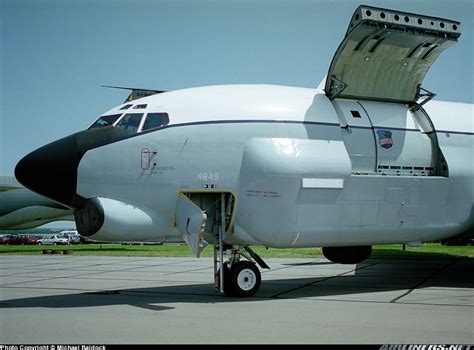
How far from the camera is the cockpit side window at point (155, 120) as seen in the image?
42.5 ft

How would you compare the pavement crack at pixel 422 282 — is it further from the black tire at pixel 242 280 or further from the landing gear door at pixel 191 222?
the landing gear door at pixel 191 222

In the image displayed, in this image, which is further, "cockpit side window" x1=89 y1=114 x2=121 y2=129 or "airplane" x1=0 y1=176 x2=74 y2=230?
"airplane" x1=0 y1=176 x2=74 y2=230

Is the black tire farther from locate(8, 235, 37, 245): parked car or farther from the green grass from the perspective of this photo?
locate(8, 235, 37, 245): parked car

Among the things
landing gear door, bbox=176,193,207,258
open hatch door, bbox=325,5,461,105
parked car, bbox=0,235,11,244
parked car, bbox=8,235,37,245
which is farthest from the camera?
parked car, bbox=0,235,11,244

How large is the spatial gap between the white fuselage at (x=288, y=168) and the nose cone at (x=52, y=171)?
235mm

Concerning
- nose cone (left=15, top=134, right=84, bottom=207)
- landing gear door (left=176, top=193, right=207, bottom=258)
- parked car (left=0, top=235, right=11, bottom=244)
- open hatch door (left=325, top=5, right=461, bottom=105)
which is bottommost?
parked car (left=0, top=235, right=11, bottom=244)

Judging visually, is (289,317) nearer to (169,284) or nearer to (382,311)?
(382,311)

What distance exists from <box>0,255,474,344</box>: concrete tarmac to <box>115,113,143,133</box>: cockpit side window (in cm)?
382

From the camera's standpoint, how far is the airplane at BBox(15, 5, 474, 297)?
1249 cm

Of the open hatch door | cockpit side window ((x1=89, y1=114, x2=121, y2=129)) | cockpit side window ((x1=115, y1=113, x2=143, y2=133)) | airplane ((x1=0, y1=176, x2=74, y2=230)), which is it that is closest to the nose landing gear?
cockpit side window ((x1=115, y1=113, x2=143, y2=133))

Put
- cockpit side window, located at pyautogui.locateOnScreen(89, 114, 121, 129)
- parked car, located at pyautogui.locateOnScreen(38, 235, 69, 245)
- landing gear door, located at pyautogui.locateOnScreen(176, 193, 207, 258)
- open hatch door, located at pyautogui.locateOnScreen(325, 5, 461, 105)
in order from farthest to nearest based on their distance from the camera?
parked car, located at pyautogui.locateOnScreen(38, 235, 69, 245), open hatch door, located at pyautogui.locateOnScreen(325, 5, 461, 105), cockpit side window, located at pyautogui.locateOnScreen(89, 114, 121, 129), landing gear door, located at pyautogui.locateOnScreen(176, 193, 207, 258)

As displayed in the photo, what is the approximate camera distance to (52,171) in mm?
12164

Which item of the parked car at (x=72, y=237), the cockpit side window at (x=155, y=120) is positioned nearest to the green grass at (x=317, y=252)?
the cockpit side window at (x=155, y=120)

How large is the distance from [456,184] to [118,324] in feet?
31.2
